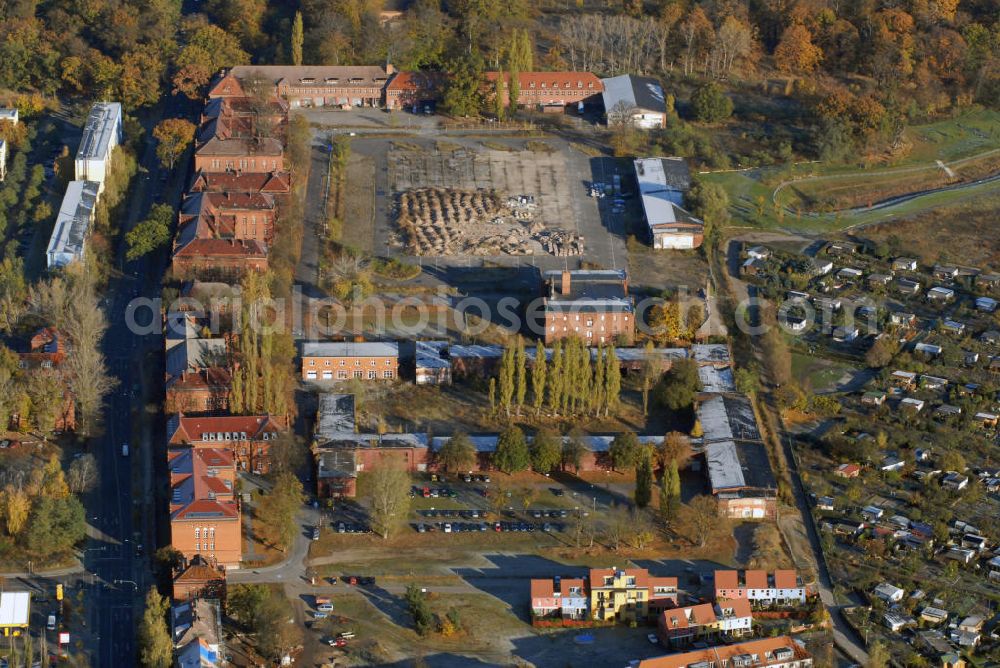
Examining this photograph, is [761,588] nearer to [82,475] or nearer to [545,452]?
[545,452]

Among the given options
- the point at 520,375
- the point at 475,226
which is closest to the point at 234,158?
the point at 475,226

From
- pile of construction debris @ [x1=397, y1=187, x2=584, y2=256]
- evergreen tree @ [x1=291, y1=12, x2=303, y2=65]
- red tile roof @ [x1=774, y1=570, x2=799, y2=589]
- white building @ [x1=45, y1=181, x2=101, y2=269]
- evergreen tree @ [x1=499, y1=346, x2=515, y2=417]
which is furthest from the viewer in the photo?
evergreen tree @ [x1=291, y1=12, x2=303, y2=65]

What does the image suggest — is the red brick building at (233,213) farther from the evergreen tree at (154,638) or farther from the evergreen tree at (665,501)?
the evergreen tree at (154,638)

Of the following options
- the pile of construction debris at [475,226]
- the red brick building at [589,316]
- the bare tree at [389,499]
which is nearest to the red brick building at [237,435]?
the bare tree at [389,499]

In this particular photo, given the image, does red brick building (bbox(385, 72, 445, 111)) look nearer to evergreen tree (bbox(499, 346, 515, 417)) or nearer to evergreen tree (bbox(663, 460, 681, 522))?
evergreen tree (bbox(499, 346, 515, 417))

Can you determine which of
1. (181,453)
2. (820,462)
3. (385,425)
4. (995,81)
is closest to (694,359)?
(820,462)

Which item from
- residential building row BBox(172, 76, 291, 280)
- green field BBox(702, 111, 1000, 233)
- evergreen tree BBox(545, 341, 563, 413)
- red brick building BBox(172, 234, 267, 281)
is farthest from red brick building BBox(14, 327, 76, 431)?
green field BBox(702, 111, 1000, 233)

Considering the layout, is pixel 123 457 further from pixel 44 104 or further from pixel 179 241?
pixel 44 104
